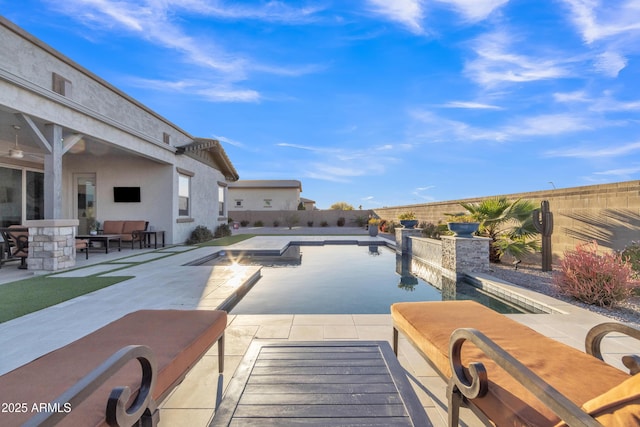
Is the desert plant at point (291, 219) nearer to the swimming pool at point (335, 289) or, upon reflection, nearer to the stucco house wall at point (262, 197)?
the stucco house wall at point (262, 197)

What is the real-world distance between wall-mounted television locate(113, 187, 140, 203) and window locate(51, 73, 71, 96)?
15.5ft

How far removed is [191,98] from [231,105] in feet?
6.14

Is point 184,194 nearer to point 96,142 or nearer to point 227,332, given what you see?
point 96,142

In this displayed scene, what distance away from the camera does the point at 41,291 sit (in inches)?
188

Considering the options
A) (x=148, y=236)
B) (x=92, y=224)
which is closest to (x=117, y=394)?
(x=148, y=236)

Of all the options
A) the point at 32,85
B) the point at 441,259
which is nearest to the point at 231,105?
the point at 32,85

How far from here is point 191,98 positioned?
12094 millimetres

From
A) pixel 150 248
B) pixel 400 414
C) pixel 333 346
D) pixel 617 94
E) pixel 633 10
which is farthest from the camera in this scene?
pixel 150 248

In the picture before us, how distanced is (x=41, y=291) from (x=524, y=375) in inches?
257

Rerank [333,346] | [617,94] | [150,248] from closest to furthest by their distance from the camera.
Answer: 1. [333,346]
2. [617,94]
3. [150,248]

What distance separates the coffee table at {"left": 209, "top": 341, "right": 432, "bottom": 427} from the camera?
1.52 metres

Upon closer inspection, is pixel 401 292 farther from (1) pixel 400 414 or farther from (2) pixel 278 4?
(2) pixel 278 4

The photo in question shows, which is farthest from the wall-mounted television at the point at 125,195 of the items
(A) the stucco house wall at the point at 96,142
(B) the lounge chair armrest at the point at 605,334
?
(B) the lounge chair armrest at the point at 605,334

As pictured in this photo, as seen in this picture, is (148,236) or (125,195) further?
(125,195)
